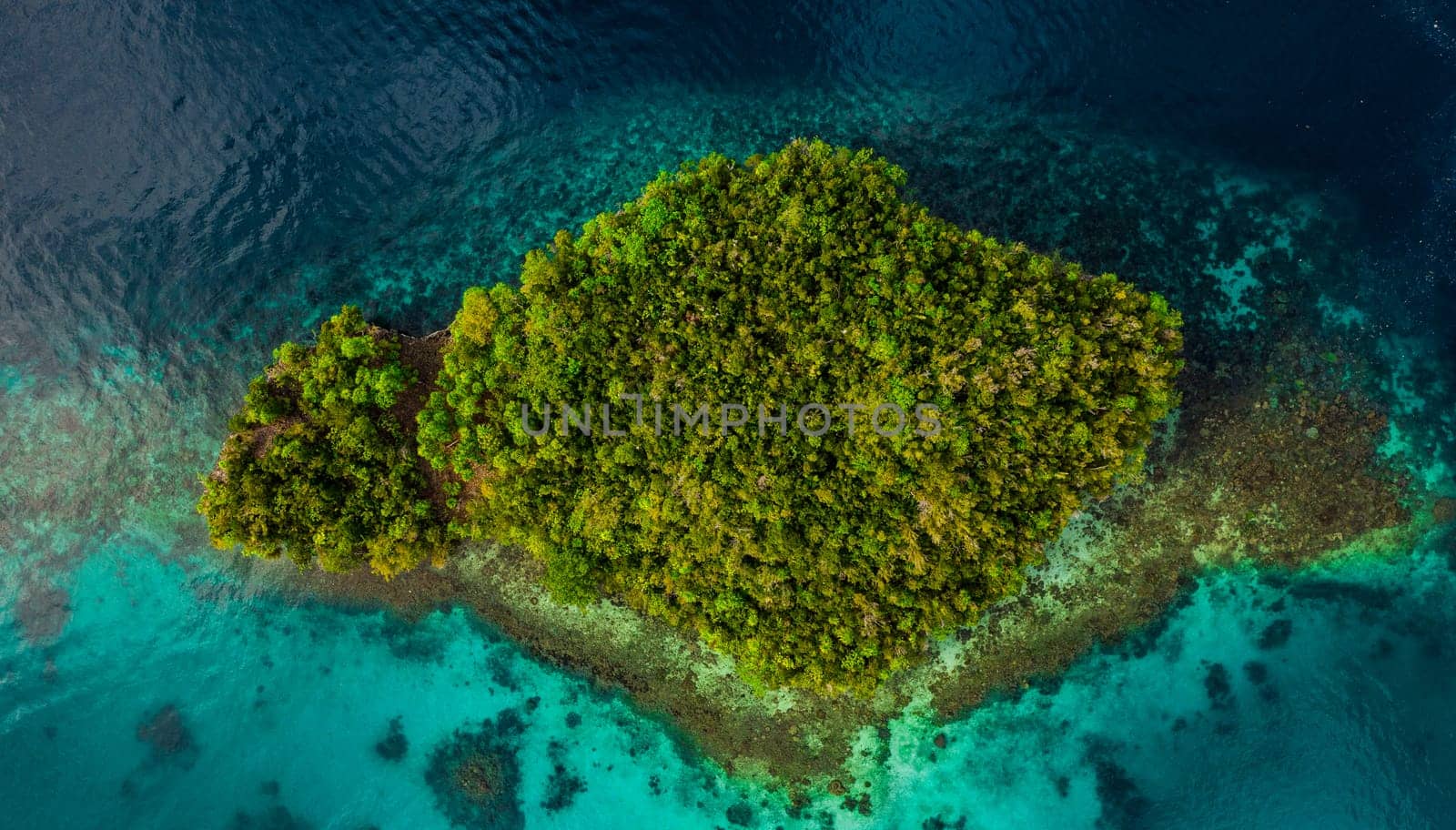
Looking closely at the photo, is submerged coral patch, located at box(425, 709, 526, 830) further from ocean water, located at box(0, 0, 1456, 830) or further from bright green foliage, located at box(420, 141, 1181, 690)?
bright green foliage, located at box(420, 141, 1181, 690)

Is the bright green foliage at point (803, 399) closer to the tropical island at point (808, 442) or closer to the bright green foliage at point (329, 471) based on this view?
the tropical island at point (808, 442)

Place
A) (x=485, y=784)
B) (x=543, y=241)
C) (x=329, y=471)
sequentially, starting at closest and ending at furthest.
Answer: (x=329, y=471), (x=485, y=784), (x=543, y=241)

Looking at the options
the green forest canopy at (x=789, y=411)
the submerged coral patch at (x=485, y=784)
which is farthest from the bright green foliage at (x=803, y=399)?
the submerged coral patch at (x=485, y=784)

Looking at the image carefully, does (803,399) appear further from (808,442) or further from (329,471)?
(329,471)

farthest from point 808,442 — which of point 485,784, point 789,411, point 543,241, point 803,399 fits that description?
point 485,784

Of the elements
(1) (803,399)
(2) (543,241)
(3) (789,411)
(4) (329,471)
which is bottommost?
(4) (329,471)

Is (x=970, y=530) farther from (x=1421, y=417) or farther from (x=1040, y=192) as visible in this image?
(x=1421, y=417)
